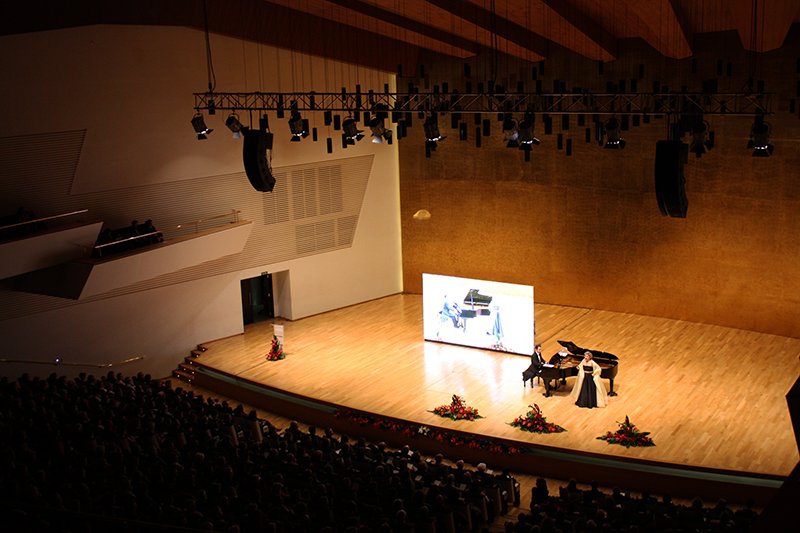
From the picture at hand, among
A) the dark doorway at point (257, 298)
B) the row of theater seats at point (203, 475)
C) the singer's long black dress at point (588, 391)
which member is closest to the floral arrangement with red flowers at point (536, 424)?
the singer's long black dress at point (588, 391)

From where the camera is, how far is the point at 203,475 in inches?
369

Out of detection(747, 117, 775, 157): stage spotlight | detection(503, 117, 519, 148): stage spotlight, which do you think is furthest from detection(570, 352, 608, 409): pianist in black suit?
detection(747, 117, 775, 157): stage spotlight

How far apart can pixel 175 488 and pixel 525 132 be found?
6.16 metres

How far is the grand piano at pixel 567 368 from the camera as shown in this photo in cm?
1294

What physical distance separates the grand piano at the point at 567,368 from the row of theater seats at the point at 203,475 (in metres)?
2.79

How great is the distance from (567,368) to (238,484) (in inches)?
228

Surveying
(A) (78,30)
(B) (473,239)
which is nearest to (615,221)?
(B) (473,239)

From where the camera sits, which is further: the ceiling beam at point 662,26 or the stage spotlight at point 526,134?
the ceiling beam at point 662,26

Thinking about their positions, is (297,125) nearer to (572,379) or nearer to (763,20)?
(572,379)

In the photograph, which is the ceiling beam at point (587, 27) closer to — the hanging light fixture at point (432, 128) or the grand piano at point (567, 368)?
the hanging light fixture at point (432, 128)

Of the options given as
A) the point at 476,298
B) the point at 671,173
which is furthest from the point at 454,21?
the point at 671,173

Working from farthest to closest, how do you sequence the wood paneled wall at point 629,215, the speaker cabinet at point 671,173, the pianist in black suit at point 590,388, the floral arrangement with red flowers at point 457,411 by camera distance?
the wood paneled wall at point 629,215 < the pianist in black suit at point 590,388 < the floral arrangement with red flowers at point 457,411 < the speaker cabinet at point 671,173

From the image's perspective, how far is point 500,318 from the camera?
1487 cm

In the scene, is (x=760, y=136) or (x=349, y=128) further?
(x=349, y=128)
